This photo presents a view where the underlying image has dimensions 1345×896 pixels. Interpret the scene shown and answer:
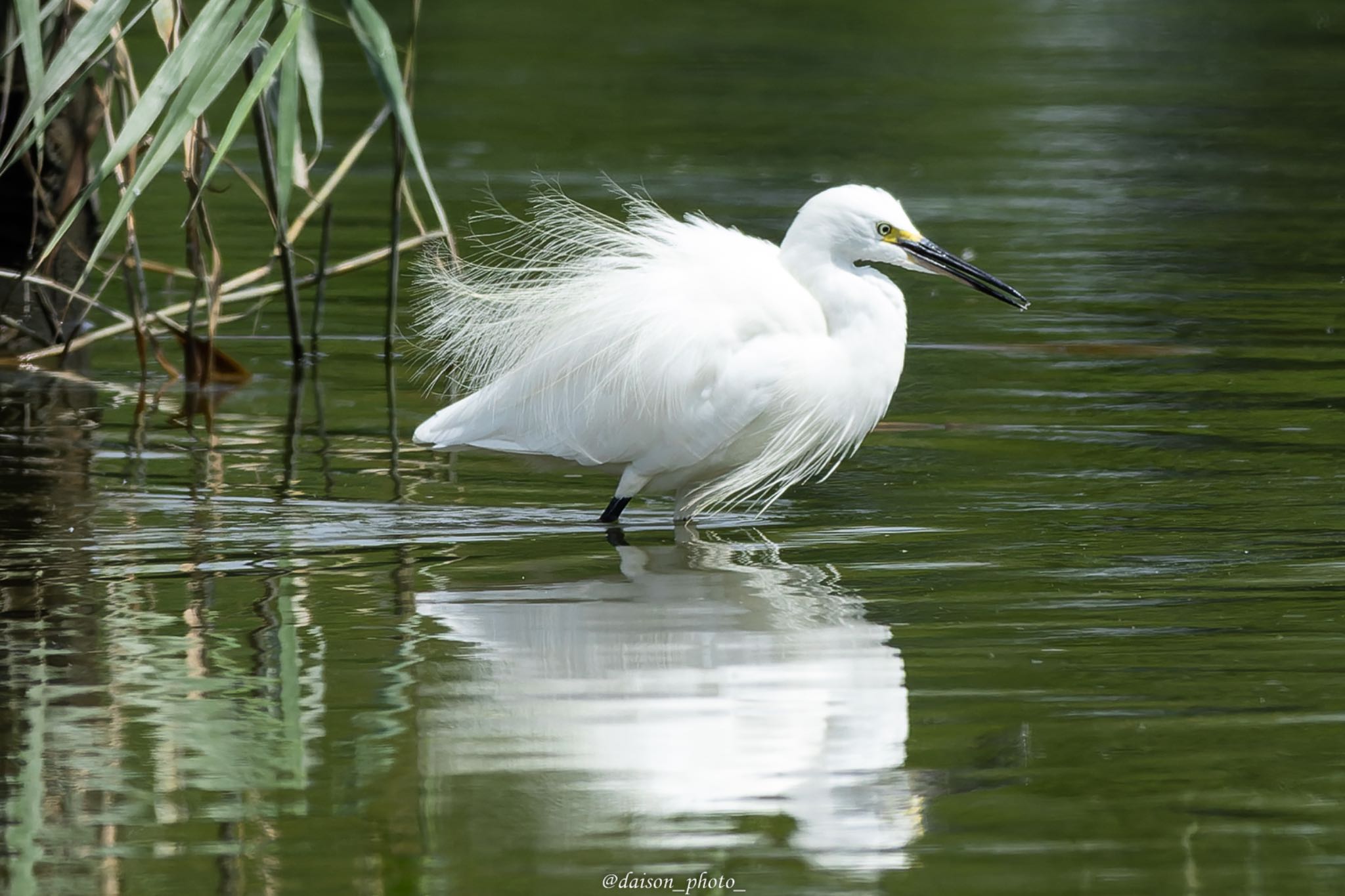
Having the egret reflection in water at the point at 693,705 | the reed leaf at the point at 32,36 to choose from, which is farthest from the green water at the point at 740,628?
the reed leaf at the point at 32,36

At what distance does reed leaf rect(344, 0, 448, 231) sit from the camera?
5.54 metres

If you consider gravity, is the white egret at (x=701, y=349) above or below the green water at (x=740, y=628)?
above

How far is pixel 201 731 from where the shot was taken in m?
3.98

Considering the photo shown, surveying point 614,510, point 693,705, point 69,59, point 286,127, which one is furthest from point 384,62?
point 693,705

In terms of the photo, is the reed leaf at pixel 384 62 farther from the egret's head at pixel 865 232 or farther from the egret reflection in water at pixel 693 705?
the egret reflection in water at pixel 693 705

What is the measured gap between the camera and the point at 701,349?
551cm

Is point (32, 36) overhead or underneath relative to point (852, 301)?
overhead

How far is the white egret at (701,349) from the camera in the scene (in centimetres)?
551

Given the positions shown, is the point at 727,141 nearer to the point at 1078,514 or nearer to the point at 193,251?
→ the point at 193,251

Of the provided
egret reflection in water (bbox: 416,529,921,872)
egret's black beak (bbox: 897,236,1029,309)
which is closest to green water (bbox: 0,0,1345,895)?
egret reflection in water (bbox: 416,529,921,872)

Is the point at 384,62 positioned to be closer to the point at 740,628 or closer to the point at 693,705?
the point at 740,628

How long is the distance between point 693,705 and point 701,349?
1.56 m

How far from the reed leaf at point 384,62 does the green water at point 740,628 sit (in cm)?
99

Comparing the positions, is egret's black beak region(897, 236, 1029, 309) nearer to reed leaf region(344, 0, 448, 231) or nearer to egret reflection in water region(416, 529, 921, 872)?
egret reflection in water region(416, 529, 921, 872)
